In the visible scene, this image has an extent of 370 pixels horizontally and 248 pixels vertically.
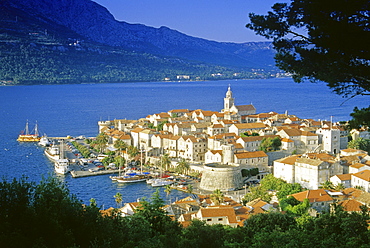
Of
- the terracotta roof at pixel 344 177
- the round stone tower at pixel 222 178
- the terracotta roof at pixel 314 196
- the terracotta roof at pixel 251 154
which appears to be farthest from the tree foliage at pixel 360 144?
the terracotta roof at pixel 314 196

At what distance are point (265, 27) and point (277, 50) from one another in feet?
2.38

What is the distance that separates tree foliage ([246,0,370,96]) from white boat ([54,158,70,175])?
106ft

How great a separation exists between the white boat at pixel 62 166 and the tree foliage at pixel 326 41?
32438mm

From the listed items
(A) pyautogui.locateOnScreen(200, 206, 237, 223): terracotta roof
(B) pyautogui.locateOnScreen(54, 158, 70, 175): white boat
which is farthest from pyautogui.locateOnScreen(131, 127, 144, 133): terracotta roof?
(A) pyautogui.locateOnScreen(200, 206, 237, 223): terracotta roof

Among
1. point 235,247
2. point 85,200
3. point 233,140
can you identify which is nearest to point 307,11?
point 235,247

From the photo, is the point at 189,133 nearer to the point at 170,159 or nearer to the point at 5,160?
the point at 170,159

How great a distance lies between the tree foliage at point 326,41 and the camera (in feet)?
36.0

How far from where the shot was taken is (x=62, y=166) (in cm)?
4312

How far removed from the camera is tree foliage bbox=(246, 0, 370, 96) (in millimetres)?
10977

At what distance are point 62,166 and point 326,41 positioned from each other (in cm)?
3528

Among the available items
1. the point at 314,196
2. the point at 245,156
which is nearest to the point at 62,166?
the point at 245,156

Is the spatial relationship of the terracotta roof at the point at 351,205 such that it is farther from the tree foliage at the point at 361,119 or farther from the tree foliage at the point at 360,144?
the tree foliage at the point at 360,144

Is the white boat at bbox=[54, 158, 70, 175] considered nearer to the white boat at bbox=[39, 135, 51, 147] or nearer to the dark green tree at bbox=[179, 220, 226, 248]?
the white boat at bbox=[39, 135, 51, 147]

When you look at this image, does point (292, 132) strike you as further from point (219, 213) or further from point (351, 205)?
point (219, 213)
